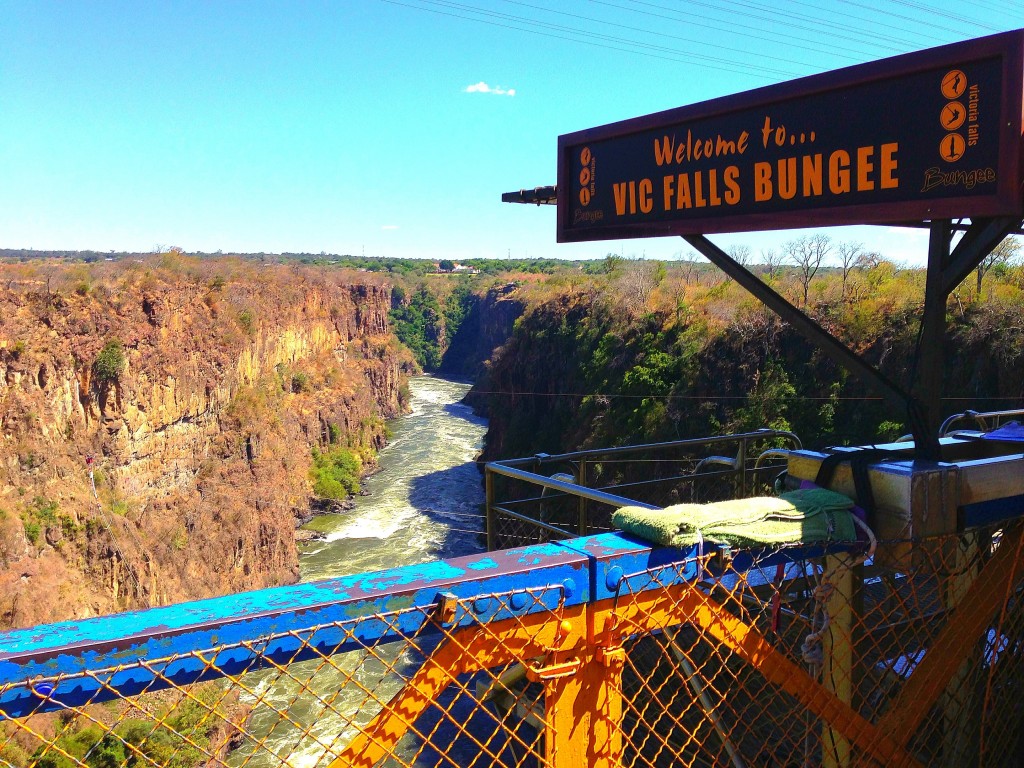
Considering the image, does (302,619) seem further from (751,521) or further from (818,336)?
(818,336)

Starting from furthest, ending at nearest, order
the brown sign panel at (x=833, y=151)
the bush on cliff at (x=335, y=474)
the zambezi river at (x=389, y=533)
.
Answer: the bush on cliff at (x=335, y=474)
the zambezi river at (x=389, y=533)
the brown sign panel at (x=833, y=151)

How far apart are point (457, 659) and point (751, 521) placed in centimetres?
88

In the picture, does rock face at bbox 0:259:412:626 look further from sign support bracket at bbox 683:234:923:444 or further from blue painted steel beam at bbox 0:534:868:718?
blue painted steel beam at bbox 0:534:868:718

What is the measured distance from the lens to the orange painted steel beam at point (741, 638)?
1.96 meters

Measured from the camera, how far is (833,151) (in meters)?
2.73

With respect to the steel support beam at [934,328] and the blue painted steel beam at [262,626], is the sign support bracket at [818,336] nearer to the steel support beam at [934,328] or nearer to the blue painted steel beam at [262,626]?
the steel support beam at [934,328]

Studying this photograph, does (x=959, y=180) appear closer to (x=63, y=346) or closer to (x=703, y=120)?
(x=703, y=120)

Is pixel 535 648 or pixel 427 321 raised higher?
pixel 535 648

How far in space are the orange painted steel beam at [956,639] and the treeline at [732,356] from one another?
1587cm

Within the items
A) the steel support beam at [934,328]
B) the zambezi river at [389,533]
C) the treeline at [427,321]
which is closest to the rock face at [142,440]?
the zambezi river at [389,533]

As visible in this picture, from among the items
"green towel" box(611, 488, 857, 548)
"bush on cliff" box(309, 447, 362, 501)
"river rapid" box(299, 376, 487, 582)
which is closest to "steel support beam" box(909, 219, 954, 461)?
"green towel" box(611, 488, 857, 548)

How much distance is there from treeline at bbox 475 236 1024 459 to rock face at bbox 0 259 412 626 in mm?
13628

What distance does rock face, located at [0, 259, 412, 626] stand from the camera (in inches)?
1003

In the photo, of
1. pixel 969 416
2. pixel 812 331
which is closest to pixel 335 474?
pixel 969 416
